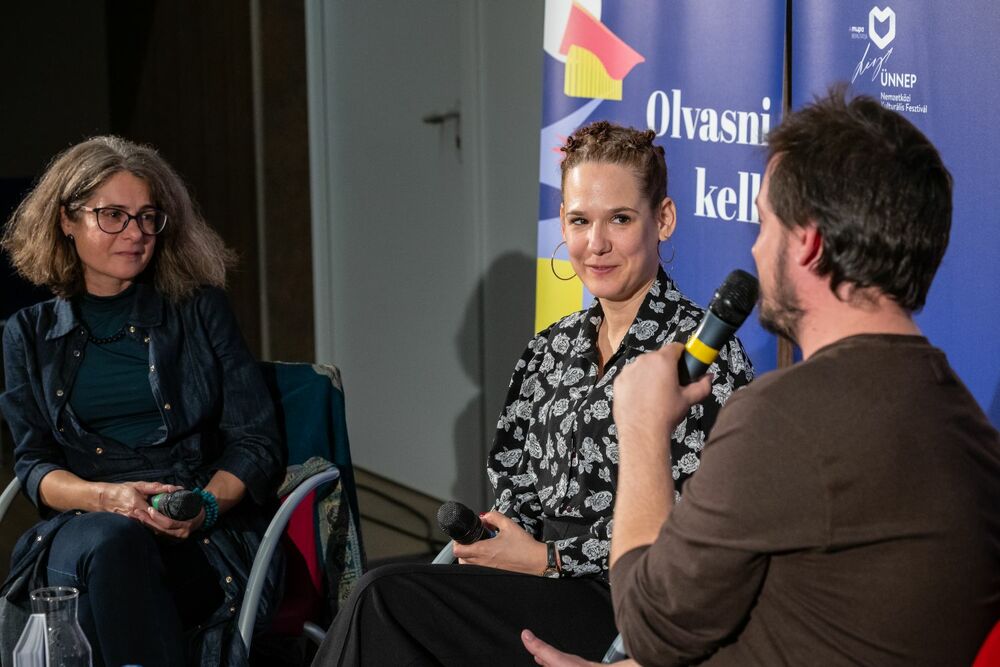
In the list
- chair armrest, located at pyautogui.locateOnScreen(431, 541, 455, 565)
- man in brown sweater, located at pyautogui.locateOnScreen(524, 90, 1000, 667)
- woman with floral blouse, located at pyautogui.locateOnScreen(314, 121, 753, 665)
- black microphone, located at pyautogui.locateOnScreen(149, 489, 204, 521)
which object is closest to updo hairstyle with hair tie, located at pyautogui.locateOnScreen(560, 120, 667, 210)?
woman with floral blouse, located at pyautogui.locateOnScreen(314, 121, 753, 665)

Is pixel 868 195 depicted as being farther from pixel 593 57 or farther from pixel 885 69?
pixel 593 57

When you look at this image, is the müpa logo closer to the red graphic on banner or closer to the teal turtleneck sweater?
the red graphic on banner

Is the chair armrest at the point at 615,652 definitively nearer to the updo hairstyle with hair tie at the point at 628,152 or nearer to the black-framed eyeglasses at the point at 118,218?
the updo hairstyle with hair tie at the point at 628,152

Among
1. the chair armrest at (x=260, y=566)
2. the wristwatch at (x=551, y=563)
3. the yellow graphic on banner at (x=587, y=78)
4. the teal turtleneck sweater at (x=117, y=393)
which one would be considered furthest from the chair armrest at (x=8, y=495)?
the yellow graphic on banner at (x=587, y=78)

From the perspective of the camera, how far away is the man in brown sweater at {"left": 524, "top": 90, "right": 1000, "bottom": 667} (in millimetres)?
1206

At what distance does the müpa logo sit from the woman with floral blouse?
26.7 inches

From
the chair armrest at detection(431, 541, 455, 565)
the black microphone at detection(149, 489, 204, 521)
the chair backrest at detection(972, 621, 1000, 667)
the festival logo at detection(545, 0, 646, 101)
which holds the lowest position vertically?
the chair armrest at detection(431, 541, 455, 565)

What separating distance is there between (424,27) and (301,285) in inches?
46.5

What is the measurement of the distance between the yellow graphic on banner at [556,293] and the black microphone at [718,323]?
1.92m

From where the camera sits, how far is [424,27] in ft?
15.3

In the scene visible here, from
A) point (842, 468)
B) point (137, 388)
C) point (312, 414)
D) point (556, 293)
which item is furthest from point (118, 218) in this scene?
point (842, 468)

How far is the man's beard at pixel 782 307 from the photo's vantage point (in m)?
1.32

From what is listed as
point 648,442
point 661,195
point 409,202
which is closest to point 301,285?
point 409,202

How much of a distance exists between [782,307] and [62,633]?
1155mm
